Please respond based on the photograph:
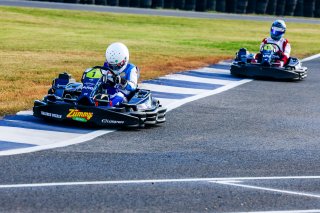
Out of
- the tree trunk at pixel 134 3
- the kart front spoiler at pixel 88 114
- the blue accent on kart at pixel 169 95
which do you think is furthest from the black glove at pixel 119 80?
the tree trunk at pixel 134 3

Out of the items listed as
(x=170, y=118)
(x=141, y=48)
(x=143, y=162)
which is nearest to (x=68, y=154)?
(x=143, y=162)

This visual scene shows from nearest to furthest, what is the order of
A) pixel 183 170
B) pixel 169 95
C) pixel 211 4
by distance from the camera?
pixel 183 170, pixel 169 95, pixel 211 4

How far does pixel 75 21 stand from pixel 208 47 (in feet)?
32.0

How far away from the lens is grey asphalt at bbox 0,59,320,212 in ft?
29.8

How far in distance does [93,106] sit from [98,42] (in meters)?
16.3

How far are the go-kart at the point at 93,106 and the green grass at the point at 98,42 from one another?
39.2 inches

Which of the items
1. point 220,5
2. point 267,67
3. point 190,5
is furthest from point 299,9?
point 267,67

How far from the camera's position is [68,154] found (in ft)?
37.4

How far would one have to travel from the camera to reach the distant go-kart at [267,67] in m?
21.8

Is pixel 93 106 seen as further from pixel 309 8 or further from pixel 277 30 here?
pixel 309 8

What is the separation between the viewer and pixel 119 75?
14328mm

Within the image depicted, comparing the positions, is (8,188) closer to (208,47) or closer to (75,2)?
(208,47)

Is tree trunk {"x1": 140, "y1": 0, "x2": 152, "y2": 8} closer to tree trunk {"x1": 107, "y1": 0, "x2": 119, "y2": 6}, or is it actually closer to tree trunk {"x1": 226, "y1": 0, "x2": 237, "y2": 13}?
tree trunk {"x1": 107, "y1": 0, "x2": 119, "y2": 6}

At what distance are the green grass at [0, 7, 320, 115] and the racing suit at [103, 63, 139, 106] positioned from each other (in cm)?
158
